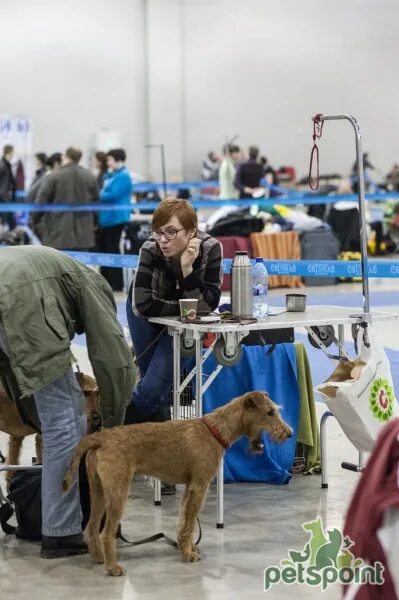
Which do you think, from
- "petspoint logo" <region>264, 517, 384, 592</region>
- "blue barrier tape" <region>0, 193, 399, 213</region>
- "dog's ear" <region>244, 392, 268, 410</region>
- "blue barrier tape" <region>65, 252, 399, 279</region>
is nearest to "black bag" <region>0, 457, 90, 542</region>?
"dog's ear" <region>244, 392, 268, 410</region>

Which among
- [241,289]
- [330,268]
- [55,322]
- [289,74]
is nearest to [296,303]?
[241,289]

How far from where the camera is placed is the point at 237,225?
12.9 m

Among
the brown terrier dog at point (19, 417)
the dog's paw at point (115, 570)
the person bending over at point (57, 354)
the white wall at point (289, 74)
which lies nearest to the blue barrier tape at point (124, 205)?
the brown terrier dog at point (19, 417)

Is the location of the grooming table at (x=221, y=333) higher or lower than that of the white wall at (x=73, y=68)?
lower

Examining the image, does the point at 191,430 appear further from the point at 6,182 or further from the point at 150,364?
the point at 6,182

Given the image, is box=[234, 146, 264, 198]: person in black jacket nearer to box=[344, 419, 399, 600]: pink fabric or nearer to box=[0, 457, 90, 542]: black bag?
box=[0, 457, 90, 542]: black bag

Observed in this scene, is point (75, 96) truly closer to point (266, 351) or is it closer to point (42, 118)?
point (42, 118)

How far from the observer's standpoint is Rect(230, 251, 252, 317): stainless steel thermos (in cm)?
445

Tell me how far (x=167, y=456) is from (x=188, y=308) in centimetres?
74

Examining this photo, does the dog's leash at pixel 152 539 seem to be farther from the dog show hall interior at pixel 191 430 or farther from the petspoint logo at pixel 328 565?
the petspoint logo at pixel 328 565

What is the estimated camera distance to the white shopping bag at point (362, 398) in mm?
4164

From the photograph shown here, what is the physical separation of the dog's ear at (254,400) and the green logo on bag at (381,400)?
1.56 ft

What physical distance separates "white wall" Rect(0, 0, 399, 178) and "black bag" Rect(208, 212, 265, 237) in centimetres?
1036

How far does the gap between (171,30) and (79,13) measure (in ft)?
6.24
